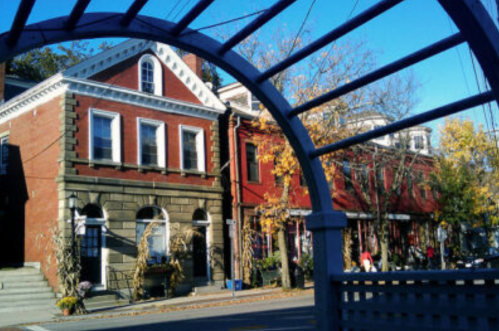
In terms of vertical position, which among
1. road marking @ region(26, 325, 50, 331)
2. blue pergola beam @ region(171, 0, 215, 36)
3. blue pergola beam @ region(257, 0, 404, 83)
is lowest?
road marking @ region(26, 325, 50, 331)

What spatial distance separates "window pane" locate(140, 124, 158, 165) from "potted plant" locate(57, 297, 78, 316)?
780 cm

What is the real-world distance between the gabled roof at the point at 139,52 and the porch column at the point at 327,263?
18.7 meters

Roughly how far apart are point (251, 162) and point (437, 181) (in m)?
16.7

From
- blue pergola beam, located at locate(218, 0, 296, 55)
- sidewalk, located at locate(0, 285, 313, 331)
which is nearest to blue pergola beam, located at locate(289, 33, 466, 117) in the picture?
blue pergola beam, located at locate(218, 0, 296, 55)

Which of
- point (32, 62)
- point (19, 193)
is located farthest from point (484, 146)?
point (32, 62)

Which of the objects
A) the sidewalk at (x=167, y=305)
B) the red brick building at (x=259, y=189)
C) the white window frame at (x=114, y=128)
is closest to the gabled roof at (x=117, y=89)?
the white window frame at (x=114, y=128)

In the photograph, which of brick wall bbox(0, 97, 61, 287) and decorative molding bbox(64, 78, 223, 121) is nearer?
brick wall bbox(0, 97, 61, 287)

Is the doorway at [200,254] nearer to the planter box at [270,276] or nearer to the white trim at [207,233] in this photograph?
the white trim at [207,233]

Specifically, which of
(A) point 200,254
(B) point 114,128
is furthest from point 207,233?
(B) point 114,128

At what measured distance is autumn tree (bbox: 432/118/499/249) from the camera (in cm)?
3566

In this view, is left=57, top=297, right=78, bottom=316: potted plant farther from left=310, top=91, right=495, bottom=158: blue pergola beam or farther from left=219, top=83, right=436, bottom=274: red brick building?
left=310, top=91, right=495, bottom=158: blue pergola beam

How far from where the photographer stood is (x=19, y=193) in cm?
2344

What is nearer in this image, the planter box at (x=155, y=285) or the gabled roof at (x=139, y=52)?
the planter box at (x=155, y=285)

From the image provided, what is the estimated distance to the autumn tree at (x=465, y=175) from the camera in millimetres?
35656
